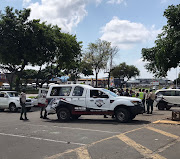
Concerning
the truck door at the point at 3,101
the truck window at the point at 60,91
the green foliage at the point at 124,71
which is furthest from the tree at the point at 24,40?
the green foliage at the point at 124,71

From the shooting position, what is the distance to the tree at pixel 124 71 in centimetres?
9351

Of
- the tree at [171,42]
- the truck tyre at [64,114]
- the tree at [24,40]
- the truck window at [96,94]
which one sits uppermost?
the tree at [24,40]

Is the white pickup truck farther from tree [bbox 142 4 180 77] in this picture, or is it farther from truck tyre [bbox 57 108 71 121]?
tree [bbox 142 4 180 77]

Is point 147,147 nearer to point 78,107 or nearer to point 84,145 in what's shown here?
point 84,145

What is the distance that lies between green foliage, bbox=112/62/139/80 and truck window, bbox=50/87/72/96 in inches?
3167

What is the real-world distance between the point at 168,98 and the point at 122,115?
26.9 ft

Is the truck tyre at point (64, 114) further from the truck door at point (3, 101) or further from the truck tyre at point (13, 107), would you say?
the truck door at point (3, 101)

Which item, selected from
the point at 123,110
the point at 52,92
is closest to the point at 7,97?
the point at 52,92

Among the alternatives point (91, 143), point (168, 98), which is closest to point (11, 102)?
point (168, 98)

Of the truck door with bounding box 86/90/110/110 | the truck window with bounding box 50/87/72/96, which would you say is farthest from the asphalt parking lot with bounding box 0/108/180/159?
the truck window with bounding box 50/87/72/96

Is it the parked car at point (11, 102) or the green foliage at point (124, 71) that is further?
the green foliage at point (124, 71)

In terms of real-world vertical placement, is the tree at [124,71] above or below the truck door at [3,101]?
above

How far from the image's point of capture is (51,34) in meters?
26.8

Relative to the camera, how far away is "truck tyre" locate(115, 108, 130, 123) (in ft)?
38.7
